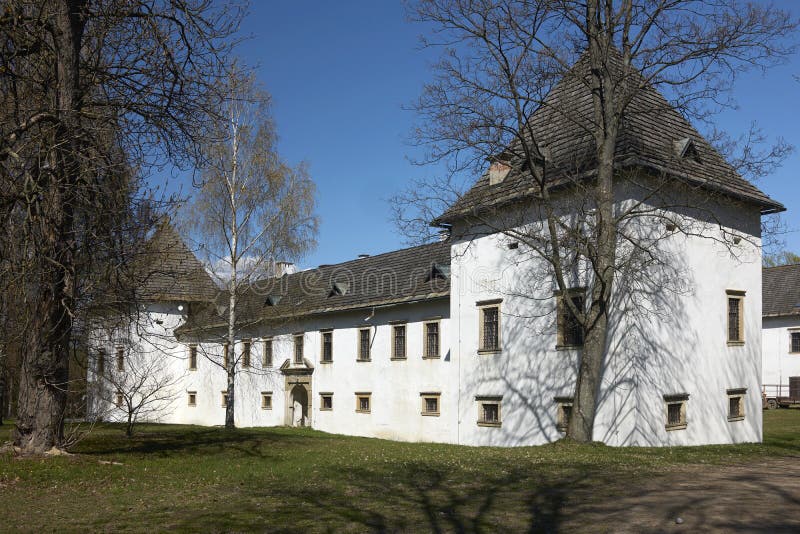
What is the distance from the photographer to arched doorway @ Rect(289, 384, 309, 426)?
36.6m

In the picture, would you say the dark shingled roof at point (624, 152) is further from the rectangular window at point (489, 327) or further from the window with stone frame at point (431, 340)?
the window with stone frame at point (431, 340)

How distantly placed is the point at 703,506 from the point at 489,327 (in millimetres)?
15249

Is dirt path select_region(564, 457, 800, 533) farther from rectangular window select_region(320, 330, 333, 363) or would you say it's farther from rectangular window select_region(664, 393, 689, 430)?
rectangular window select_region(320, 330, 333, 363)

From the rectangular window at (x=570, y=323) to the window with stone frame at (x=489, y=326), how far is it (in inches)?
107

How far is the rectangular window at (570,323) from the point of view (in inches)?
834

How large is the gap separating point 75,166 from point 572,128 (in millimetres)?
14957

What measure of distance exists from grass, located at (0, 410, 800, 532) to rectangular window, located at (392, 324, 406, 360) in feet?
38.6

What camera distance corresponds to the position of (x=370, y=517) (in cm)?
923

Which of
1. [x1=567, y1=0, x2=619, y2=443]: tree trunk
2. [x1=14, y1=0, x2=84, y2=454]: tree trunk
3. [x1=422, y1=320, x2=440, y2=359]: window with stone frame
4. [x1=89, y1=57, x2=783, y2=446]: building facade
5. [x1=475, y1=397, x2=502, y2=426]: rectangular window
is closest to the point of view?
[x1=14, y1=0, x2=84, y2=454]: tree trunk

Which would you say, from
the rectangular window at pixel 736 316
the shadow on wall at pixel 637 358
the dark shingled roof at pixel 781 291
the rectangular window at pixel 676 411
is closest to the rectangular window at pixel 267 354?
the shadow on wall at pixel 637 358

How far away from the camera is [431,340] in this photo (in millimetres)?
28500

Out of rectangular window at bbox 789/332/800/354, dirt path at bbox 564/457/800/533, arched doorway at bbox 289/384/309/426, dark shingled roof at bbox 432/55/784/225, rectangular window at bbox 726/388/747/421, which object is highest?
dark shingled roof at bbox 432/55/784/225

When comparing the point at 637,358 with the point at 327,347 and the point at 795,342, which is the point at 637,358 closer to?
the point at 327,347


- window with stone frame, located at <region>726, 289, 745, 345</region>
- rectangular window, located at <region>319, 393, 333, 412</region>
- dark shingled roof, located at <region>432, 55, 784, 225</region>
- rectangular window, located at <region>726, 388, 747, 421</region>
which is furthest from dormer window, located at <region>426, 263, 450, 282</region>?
rectangular window, located at <region>726, 388, 747, 421</region>
